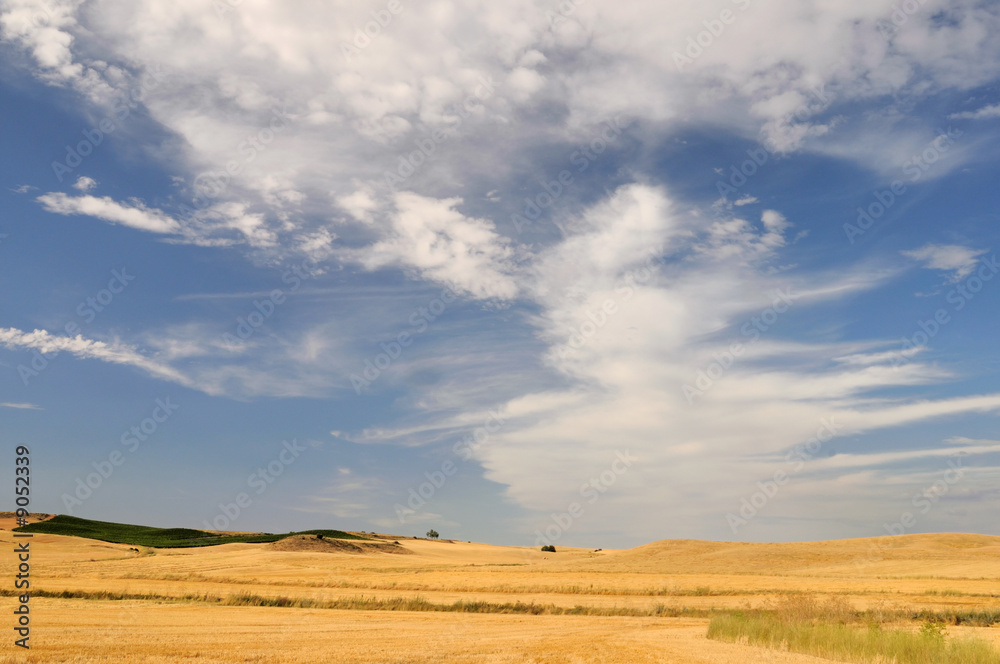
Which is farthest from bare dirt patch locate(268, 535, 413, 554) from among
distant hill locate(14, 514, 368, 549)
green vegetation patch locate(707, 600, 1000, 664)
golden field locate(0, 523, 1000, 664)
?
green vegetation patch locate(707, 600, 1000, 664)

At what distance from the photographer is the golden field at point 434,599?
61.4 ft

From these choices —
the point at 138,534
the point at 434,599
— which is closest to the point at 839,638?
the point at 434,599

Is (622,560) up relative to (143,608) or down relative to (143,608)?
down

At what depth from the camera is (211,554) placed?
241 ft

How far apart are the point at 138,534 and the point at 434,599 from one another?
98131 millimetres

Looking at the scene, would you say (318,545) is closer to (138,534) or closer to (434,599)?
(434,599)

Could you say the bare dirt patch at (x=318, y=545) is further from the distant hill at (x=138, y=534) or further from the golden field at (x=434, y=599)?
the distant hill at (x=138, y=534)

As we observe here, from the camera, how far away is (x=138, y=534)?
112750mm

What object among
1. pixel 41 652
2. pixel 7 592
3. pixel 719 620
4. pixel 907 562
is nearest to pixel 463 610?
pixel 719 620

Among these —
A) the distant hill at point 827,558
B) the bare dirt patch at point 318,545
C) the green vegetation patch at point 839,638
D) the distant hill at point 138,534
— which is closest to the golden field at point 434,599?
the distant hill at point 827,558

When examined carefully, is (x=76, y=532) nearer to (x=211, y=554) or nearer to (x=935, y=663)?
(x=211, y=554)

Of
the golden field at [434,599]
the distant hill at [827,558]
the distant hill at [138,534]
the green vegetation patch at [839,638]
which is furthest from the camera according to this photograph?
the distant hill at [138,534]

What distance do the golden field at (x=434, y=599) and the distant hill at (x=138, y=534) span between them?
16.2m

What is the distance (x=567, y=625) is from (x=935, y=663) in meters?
13.4
